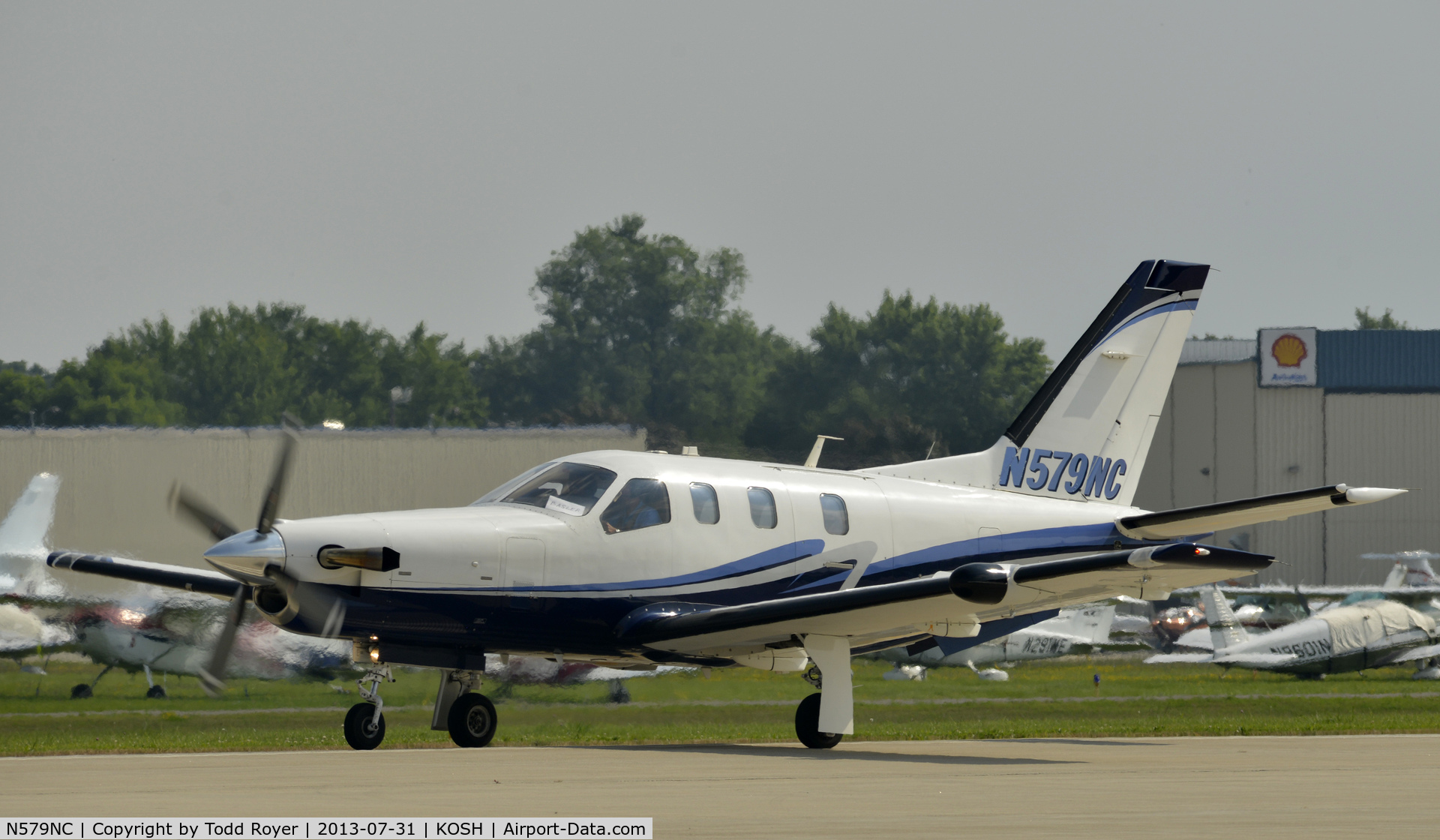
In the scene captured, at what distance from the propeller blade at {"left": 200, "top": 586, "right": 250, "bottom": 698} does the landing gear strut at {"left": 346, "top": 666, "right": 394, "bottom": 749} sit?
4.08 ft

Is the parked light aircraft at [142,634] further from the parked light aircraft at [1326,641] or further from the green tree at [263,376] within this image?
the green tree at [263,376]

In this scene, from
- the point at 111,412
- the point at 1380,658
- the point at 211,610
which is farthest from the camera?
the point at 111,412

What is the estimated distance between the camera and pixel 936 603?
15016 mm

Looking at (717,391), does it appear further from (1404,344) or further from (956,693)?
(956,693)

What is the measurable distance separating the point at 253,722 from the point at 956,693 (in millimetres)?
12264

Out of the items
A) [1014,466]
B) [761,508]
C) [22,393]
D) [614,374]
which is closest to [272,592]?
[761,508]

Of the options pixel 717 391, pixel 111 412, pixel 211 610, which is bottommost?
pixel 211 610

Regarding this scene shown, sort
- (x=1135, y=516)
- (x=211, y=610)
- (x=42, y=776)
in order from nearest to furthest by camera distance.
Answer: (x=42, y=776) → (x=1135, y=516) → (x=211, y=610)

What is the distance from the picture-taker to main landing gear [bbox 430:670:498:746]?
15656 millimetres

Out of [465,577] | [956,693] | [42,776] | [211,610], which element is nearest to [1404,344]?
[956,693]

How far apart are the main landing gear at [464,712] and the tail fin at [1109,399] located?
688 cm

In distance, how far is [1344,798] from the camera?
10.9 metres

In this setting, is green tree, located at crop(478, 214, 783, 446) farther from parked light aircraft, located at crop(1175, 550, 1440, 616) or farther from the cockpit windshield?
the cockpit windshield
